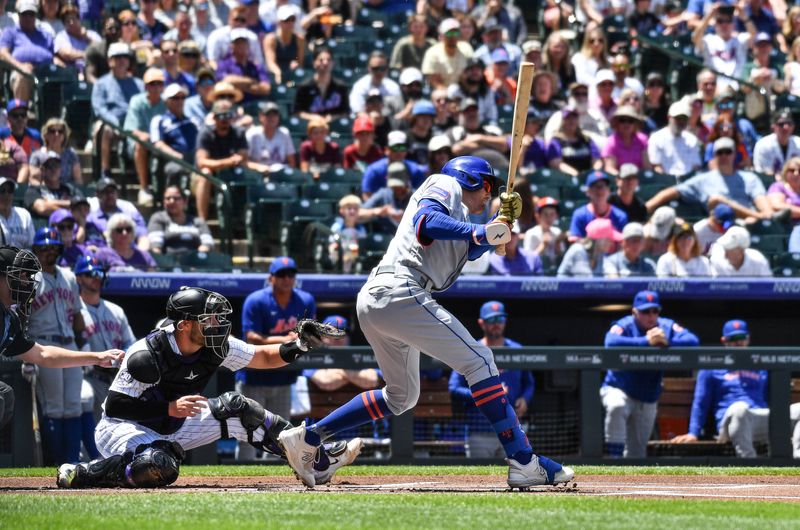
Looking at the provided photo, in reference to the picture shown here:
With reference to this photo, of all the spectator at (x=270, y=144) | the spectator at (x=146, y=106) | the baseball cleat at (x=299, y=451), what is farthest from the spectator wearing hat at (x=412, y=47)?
the baseball cleat at (x=299, y=451)

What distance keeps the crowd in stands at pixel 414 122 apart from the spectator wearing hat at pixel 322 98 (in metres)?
0.02

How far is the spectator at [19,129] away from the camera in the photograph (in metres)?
12.1

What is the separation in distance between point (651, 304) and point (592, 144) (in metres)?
3.96

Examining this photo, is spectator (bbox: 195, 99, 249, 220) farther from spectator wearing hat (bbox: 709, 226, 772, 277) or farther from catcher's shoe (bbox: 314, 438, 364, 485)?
catcher's shoe (bbox: 314, 438, 364, 485)

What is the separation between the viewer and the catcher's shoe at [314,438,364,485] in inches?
281

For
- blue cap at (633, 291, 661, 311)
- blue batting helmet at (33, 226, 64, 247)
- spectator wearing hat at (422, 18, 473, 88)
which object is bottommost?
blue cap at (633, 291, 661, 311)

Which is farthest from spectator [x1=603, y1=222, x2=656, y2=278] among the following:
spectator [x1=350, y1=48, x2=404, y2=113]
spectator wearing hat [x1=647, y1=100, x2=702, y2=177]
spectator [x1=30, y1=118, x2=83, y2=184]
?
spectator [x1=30, y1=118, x2=83, y2=184]

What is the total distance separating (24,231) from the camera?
1068cm

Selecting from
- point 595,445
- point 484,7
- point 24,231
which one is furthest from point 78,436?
point 484,7

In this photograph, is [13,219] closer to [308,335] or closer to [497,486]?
[308,335]

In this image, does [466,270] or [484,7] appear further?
[484,7]

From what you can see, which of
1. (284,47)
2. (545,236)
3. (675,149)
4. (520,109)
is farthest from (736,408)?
(284,47)

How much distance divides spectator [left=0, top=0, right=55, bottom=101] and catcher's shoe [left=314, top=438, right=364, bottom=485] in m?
7.43

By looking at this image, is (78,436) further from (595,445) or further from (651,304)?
(651,304)
